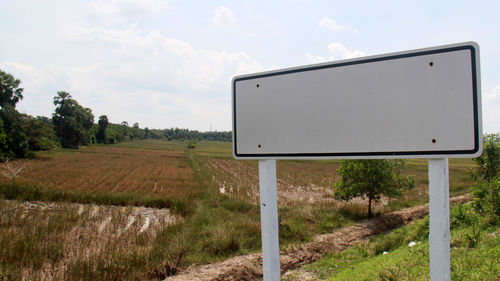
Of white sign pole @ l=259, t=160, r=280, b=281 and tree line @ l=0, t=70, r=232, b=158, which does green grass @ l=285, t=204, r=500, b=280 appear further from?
tree line @ l=0, t=70, r=232, b=158

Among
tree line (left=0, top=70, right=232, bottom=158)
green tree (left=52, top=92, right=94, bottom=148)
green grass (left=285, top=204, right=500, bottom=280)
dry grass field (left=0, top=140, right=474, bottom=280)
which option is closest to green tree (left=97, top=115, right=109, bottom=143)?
tree line (left=0, top=70, right=232, bottom=158)

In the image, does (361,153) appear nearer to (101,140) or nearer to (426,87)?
(426,87)

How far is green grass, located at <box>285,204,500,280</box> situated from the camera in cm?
383

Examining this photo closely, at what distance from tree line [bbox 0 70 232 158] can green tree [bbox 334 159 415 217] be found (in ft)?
132

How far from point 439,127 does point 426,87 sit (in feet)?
0.54

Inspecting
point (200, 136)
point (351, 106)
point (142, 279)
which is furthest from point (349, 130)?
point (200, 136)

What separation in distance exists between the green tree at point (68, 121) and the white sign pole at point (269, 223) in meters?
69.7

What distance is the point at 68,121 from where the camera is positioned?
60.2 meters

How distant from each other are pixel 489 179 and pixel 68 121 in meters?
68.9

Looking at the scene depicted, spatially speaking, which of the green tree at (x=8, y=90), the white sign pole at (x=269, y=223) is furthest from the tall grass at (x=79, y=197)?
the green tree at (x=8, y=90)

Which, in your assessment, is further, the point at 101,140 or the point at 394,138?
the point at 101,140

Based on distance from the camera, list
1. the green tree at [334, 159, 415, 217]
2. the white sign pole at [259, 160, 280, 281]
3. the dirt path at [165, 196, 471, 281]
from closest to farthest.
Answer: the white sign pole at [259, 160, 280, 281]
the dirt path at [165, 196, 471, 281]
the green tree at [334, 159, 415, 217]

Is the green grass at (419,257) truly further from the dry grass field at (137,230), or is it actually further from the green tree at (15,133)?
the green tree at (15,133)

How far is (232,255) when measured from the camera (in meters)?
7.96
